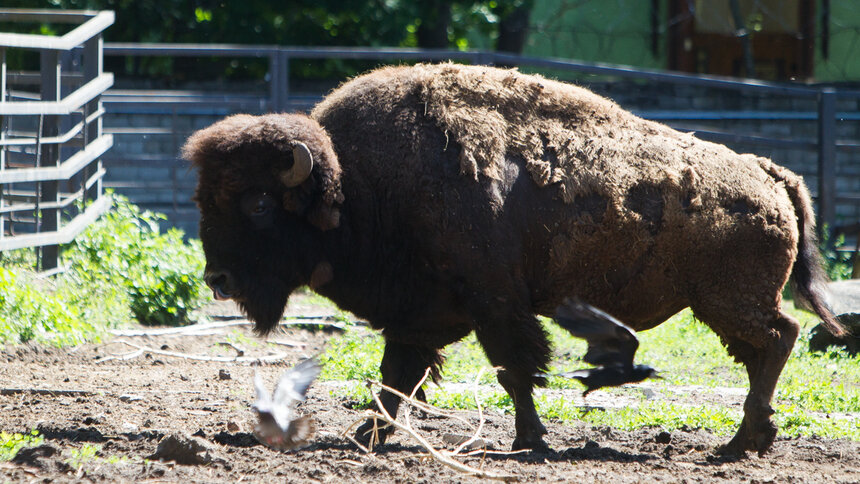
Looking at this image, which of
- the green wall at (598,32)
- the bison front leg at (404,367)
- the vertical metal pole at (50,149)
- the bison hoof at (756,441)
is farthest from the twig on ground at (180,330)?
the green wall at (598,32)

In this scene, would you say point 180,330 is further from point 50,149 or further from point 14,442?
point 14,442

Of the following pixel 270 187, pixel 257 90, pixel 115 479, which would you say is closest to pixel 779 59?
pixel 257 90

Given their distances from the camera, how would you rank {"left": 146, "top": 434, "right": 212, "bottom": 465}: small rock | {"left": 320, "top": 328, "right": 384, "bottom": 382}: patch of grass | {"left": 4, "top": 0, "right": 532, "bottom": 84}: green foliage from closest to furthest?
1. {"left": 146, "top": 434, "right": 212, "bottom": 465}: small rock
2. {"left": 320, "top": 328, "right": 384, "bottom": 382}: patch of grass
3. {"left": 4, "top": 0, "right": 532, "bottom": 84}: green foliage

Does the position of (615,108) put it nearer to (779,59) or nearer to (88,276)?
(88,276)

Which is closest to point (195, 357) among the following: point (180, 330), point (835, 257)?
point (180, 330)

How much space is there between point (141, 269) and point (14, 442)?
4.38m

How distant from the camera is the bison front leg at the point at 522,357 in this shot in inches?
200

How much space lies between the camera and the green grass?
5.77 metres

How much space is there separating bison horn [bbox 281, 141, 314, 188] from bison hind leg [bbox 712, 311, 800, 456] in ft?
7.51

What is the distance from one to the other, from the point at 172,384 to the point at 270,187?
2.06 metres

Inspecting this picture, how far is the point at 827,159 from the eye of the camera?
12.4 m

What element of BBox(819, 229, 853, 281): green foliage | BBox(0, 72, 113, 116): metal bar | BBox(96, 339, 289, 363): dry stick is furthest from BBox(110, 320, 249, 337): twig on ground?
BBox(819, 229, 853, 281): green foliage

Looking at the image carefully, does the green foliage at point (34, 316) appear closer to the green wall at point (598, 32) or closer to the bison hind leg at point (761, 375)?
the bison hind leg at point (761, 375)

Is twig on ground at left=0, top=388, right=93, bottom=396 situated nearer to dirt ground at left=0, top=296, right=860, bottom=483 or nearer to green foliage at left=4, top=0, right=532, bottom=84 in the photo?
dirt ground at left=0, top=296, right=860, bottom=483
